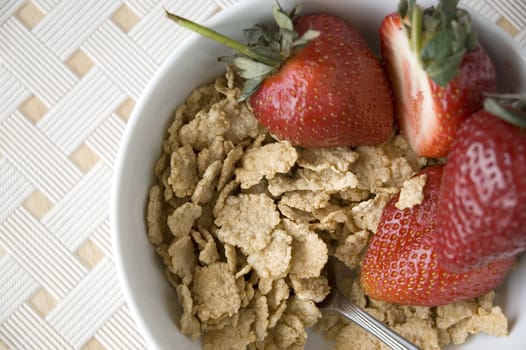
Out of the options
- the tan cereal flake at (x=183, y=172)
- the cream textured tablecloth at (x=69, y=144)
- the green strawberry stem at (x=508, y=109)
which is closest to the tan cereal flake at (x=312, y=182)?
the tan cereal flake at (x=183, y=172)

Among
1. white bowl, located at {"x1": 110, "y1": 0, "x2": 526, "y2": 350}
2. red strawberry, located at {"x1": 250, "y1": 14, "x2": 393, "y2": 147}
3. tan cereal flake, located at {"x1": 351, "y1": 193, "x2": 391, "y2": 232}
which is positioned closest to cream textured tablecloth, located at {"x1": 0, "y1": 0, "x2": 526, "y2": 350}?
white bowl, located at {"x1": 110, "y1": 0, "x2": 526, "y2": 350}

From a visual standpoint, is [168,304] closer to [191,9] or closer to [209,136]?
[209,136]

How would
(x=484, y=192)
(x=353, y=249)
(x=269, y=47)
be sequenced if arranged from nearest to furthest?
(x=484, y=192) < (x=269, y=47) < (x=353, y=249)

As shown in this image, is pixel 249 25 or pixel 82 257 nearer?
pixel 249 25

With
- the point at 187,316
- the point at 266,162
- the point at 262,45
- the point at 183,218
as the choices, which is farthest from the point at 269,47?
the point at 187,316

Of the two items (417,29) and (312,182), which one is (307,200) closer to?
(312,182)

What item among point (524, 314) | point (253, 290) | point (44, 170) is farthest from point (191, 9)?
point (524, 314)
